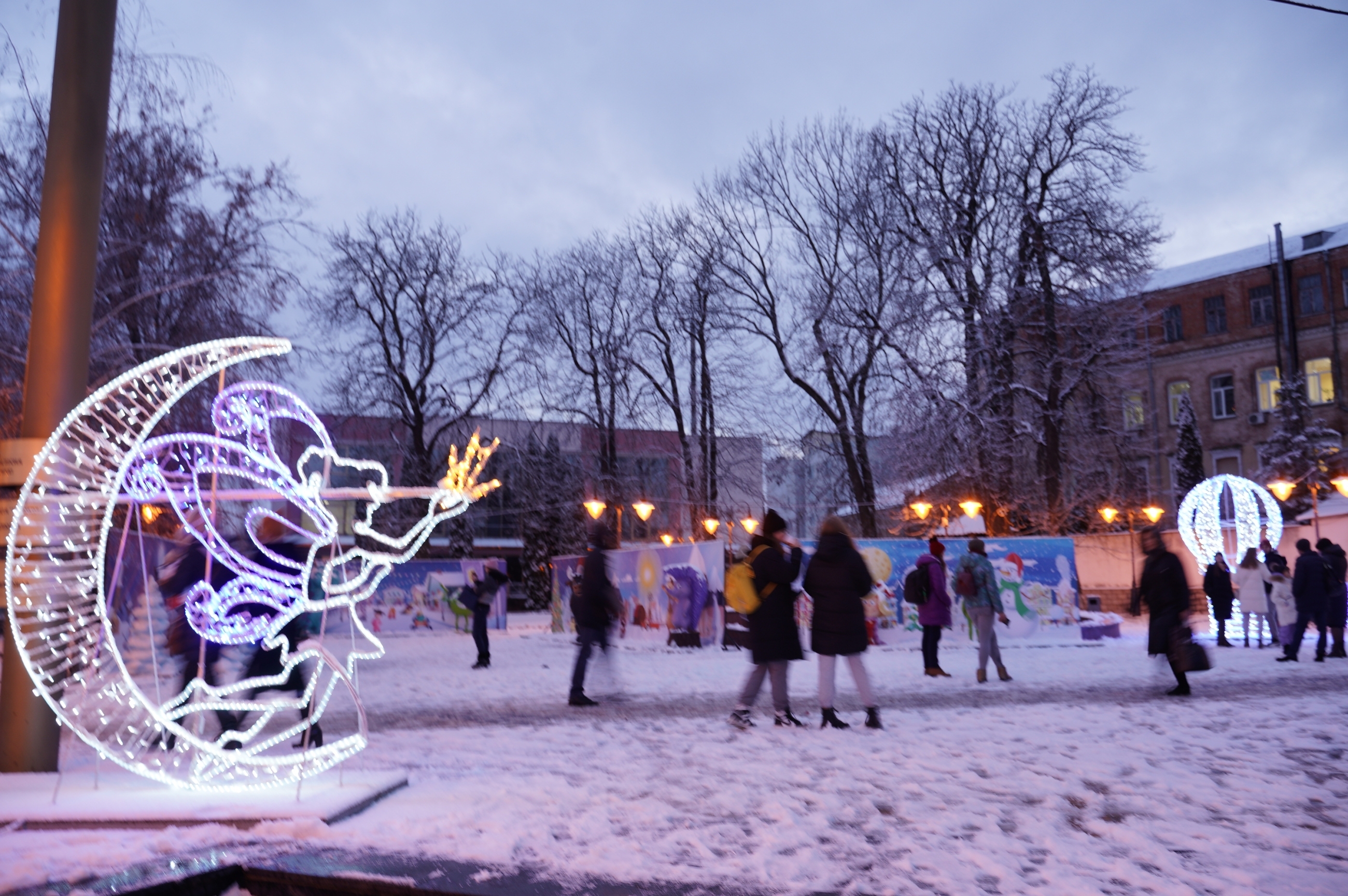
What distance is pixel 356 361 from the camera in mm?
38188

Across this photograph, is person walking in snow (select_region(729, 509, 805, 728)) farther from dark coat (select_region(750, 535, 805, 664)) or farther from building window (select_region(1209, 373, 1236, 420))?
building window (select_region(1209, 373, 1236, 420))

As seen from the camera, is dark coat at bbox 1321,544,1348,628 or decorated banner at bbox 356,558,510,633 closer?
dark coat at bbox 1321,544,1348,628

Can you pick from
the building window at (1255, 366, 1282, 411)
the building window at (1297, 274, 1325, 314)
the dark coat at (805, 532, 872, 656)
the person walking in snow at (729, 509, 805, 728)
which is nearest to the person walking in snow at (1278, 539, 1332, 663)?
the dark coat at (805, 532, 872, 656)

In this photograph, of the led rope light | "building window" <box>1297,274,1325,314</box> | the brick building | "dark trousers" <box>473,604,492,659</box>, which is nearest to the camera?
the led rope light

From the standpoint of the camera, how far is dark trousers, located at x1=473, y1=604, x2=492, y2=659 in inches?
688

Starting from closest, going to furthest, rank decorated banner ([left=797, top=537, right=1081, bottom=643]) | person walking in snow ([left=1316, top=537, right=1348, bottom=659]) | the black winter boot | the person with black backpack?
the black winter boot, the person with black backpack, person walking in snow ([left=1316, top=537, right=1348, bottom=659]), decorated banner ([left=797, top=537, right=1081, bottom=643])

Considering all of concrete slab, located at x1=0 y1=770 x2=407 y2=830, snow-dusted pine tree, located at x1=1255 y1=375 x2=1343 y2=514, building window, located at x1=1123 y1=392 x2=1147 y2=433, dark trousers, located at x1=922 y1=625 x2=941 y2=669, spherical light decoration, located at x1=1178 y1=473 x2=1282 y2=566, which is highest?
building window, located at x1=1123 y1=392 x2=1147 y2=433

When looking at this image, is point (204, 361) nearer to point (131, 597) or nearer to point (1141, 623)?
point (131, 597)

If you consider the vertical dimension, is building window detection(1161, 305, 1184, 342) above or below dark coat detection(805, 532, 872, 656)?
above

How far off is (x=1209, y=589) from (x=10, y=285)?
19136 mm

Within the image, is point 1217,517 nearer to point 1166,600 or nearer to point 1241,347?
point 1166,600

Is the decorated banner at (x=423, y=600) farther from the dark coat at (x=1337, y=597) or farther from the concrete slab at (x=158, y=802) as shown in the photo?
the concrete slab at (x=158, y=802)

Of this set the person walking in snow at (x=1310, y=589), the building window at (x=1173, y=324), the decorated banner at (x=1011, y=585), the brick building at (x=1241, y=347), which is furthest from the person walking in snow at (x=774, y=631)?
the building window at (x=1173, y=324)

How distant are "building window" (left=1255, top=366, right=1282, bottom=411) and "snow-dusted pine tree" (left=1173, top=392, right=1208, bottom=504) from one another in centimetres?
301
